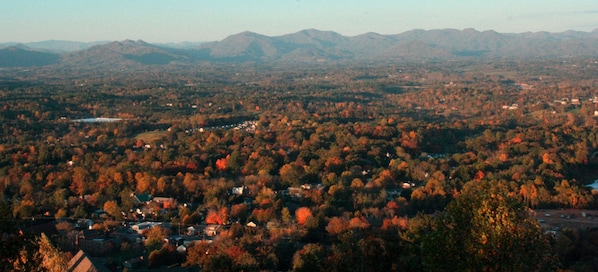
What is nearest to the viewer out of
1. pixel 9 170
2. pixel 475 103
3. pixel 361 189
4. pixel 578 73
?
pixel 361 189

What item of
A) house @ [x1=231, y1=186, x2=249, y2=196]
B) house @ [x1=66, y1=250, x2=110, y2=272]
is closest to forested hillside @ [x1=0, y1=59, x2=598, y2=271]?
house @ [x1=231, y1=186, x2=249, y2=196]

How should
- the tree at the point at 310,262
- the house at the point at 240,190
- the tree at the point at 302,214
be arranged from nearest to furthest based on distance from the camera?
the tree at the point at 310,262 < the tree at the point at 302,214 < the house at the point at 240,190

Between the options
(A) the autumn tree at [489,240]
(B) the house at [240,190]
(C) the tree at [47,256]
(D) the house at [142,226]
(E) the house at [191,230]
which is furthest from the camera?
(B) the house at [240,190]

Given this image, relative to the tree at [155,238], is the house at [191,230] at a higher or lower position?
lower

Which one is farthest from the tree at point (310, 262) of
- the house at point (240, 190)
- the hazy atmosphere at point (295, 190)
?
the house at point (240, 190)

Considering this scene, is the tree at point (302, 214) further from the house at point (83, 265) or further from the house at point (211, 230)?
the house at point (83, 265)

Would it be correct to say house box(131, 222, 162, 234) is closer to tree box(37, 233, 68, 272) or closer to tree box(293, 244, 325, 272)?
tree box(293, 244, 325, 272)

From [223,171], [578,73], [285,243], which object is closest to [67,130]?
[223,171]

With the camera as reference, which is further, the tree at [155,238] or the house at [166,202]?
the house at [166,202]

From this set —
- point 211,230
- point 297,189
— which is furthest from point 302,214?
point 297,189

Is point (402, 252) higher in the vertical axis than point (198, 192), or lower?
higher

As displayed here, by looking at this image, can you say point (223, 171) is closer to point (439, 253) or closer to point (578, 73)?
point (439, 253)
